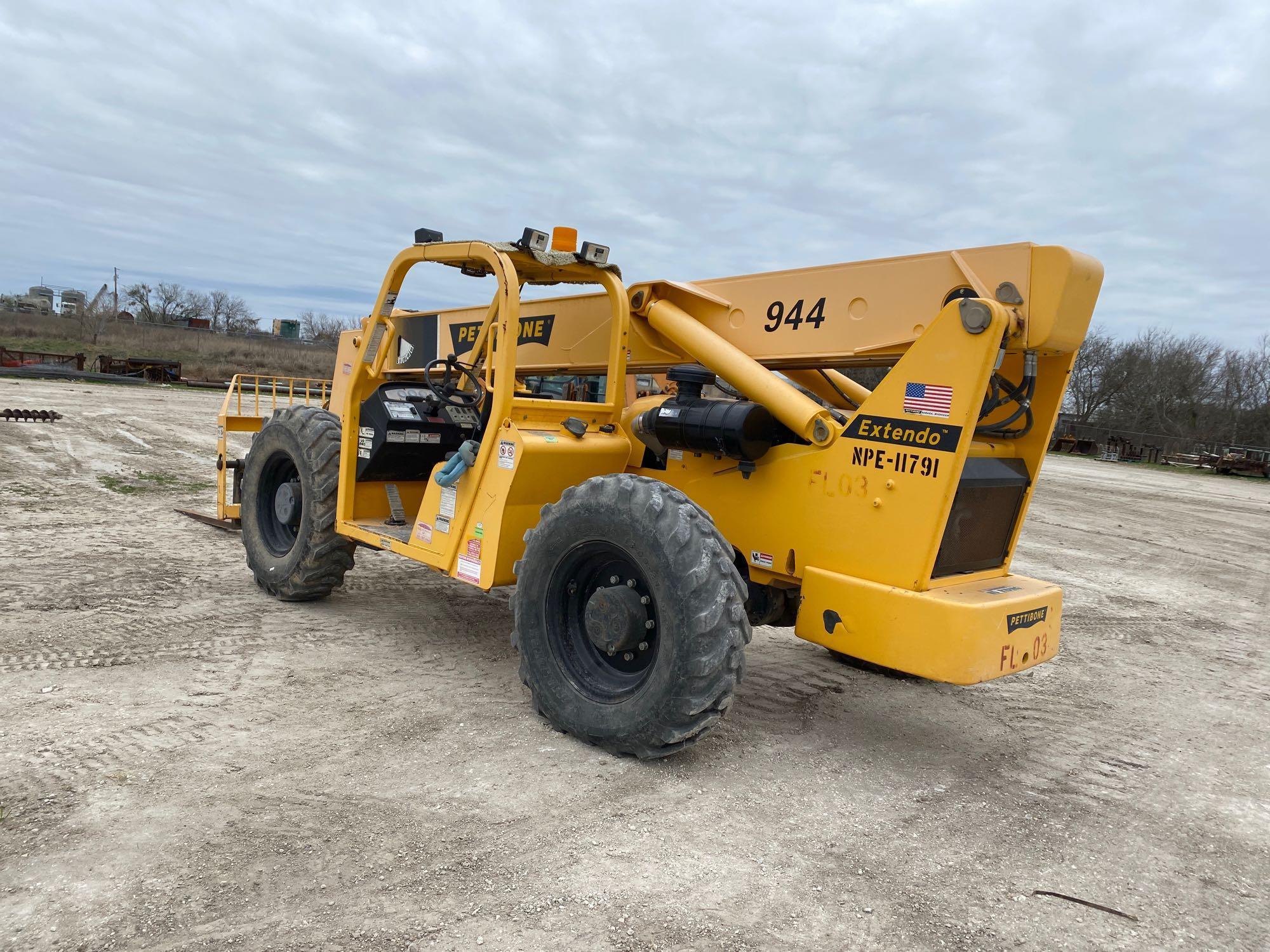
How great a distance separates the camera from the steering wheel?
16.4 ft

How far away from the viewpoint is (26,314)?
146 feet

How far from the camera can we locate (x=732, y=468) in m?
4.51

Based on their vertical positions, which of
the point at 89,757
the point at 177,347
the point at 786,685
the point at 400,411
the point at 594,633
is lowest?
the point at 89,757

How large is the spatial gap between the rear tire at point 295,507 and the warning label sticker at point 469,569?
1.49 m

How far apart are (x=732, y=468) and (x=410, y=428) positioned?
231 cm

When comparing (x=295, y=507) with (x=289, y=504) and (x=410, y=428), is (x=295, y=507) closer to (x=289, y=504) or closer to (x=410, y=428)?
(x=289, y=504)

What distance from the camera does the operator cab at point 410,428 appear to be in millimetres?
5672

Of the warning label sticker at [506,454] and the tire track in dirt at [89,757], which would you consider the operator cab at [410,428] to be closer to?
the warning label sticker at [506,454]

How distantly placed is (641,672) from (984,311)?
6.88 feet

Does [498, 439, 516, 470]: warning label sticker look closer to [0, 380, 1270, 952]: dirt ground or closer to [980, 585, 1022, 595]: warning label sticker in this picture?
[0, 380, 1270, 952]: dirt ground

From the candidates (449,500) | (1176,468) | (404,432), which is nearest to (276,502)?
(404,432)

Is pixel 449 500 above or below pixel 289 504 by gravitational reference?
above

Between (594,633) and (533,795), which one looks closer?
(533,795)

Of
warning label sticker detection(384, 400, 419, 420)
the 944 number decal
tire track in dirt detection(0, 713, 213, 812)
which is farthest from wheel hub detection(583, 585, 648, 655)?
warning label sticker detection(384, 400, 419, 420)
